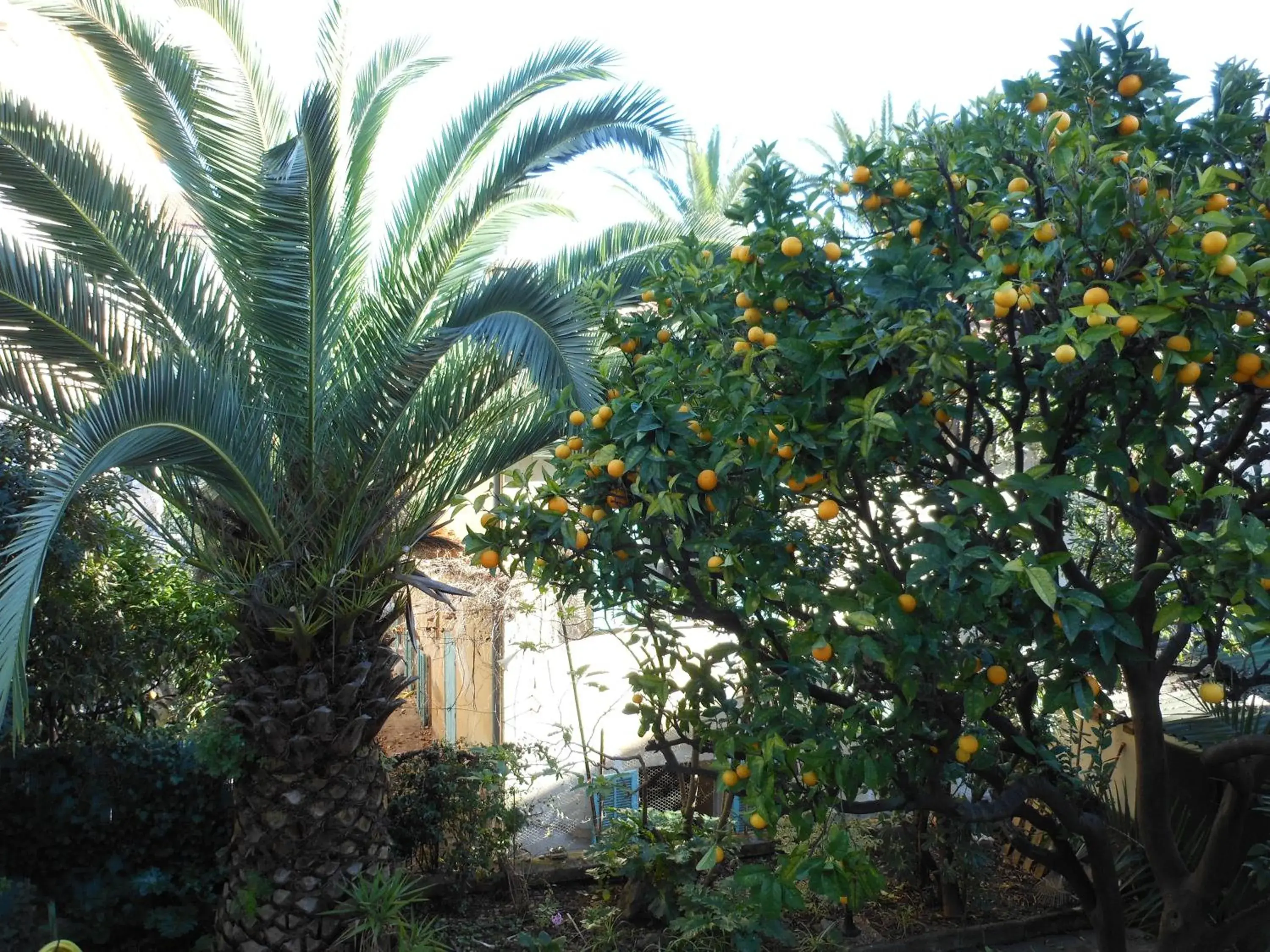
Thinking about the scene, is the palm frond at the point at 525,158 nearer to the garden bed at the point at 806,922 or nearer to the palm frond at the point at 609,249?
the palm frond at the point at 609,249

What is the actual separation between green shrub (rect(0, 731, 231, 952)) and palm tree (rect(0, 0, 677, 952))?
1.82 ft

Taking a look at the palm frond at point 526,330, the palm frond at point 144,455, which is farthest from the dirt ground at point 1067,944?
the palm frond at point 144,455

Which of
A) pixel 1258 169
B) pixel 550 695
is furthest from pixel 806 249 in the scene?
pixel 550 695

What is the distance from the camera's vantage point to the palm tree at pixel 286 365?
459cm

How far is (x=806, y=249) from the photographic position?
306 centimetres

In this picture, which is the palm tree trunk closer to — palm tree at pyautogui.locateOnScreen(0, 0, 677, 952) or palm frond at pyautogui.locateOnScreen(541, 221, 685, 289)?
palm tree at pyautogui.locateOnScreen(0, 0, 677, 952)

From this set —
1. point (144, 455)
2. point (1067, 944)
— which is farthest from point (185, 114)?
point (1067, 944)

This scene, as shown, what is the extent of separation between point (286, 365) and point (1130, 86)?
365cm

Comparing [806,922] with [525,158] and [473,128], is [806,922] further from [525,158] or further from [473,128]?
[473,128]

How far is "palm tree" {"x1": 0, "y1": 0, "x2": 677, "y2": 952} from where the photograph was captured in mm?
4586

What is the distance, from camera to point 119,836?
5.55 meters

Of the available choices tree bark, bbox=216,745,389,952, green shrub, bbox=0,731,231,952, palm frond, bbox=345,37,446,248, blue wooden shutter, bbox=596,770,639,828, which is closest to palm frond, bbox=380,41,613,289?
palm frond, bbox=345,37,446,248

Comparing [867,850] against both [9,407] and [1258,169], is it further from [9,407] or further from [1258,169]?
[9,407]

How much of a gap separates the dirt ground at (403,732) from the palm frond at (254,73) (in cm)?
652
